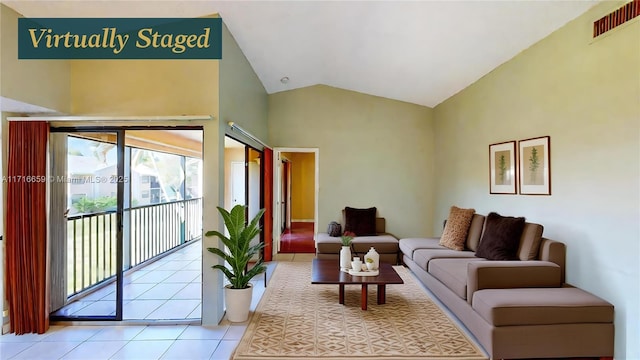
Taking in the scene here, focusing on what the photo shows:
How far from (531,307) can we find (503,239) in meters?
1.20

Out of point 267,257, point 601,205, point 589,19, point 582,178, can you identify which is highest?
point 589,19

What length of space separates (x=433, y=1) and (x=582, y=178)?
2068 mm

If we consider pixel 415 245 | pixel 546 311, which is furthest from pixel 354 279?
pixel 546 311

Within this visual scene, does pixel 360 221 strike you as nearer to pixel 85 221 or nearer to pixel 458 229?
pixel 458 229

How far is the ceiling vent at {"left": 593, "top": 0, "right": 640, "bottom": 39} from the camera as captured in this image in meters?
2.45

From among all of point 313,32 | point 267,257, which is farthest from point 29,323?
point 313,32

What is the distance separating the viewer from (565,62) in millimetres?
3180

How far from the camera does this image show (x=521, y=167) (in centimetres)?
388

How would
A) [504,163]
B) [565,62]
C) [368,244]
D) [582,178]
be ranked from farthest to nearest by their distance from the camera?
[368,244], [504,163], [565,62], [582,178]

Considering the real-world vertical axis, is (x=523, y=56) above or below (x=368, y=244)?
above

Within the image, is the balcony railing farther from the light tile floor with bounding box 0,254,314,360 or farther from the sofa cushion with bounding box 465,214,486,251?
the sofa cushion with bounding box 465,214,486,251

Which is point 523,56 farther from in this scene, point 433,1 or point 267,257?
point 267,257

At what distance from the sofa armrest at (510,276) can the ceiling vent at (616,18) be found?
81.1 inches

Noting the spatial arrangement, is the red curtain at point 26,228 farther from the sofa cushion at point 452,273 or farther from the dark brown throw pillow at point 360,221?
the dark brown throw pillow at point 360,221
